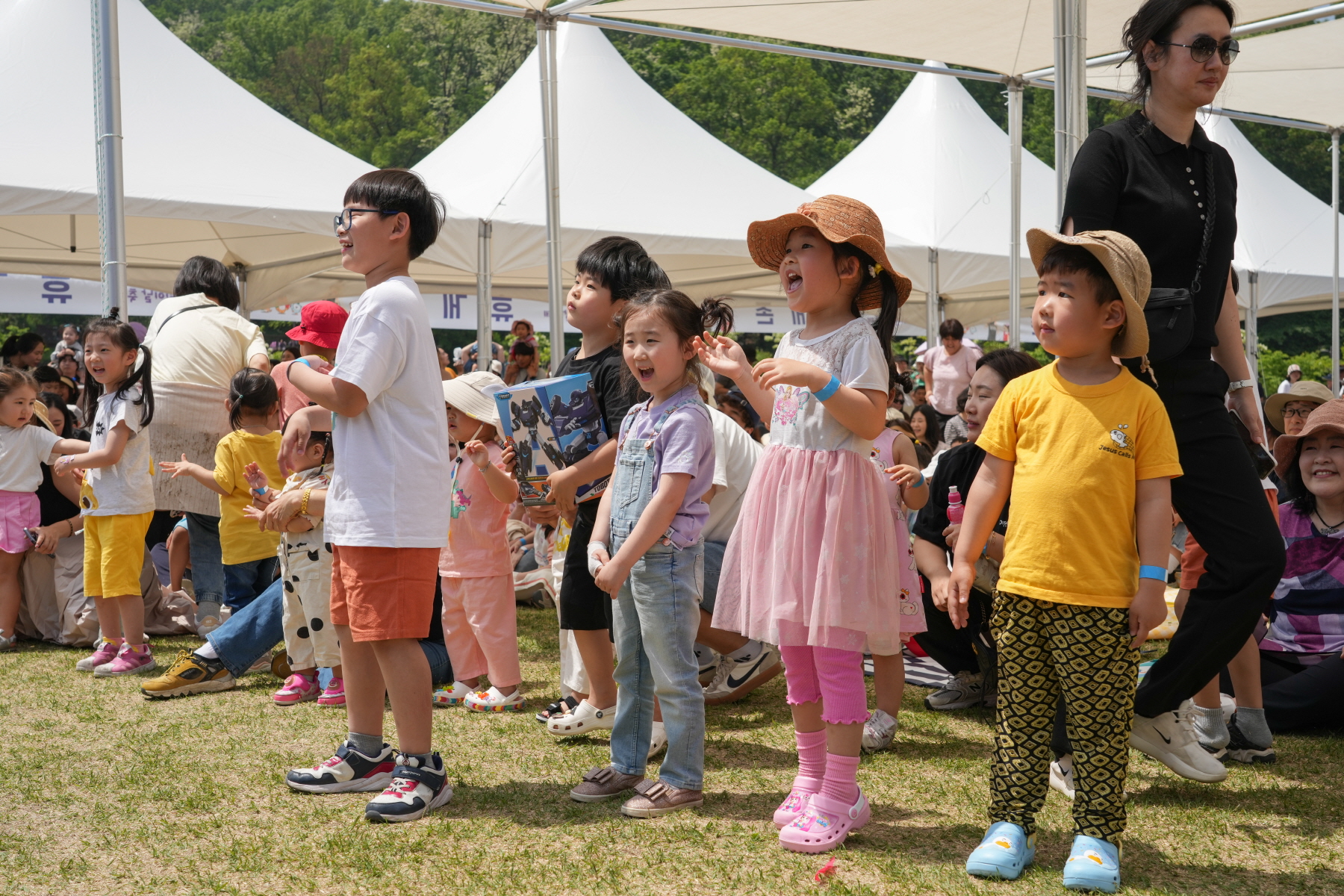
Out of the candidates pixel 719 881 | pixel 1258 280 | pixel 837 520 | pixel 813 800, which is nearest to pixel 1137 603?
pixel 837 520

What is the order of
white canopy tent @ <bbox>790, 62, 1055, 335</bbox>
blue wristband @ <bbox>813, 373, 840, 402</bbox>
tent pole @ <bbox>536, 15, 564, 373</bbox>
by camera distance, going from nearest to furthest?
blue wristband @ <bbox>813, 373, 840, 402</bbox> < tent pole @ <bbox>536, 15, 564, 373</bbox> < white canopy tent @ <bbox>790, 62, 1055, 335</bbox>

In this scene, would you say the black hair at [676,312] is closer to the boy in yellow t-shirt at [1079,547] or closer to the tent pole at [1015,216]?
the boy in yellow t-shirt at [1079,547]

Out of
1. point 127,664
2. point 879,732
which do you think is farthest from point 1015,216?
point 127,664

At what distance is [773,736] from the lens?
3.93m

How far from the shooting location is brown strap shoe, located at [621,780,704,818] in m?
3.00

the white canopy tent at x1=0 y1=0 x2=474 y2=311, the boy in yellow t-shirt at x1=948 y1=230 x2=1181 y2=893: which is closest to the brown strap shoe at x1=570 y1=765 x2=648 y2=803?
the boy in yellow t-shirt at x1=948 y1=230 x2=1181 y2=893

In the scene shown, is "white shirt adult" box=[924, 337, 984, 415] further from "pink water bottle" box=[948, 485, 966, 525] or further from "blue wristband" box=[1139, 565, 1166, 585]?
"blue wristband" box=[1139, 565, 1166, 585]

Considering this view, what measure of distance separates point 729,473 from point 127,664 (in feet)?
9.21

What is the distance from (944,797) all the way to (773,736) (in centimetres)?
84

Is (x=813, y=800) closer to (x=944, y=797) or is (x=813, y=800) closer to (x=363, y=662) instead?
(x=944, y=797)

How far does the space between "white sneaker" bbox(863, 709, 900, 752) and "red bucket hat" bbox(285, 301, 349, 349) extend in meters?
2.31

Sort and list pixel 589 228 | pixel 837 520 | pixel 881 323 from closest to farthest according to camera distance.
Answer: pixel 837 520
pixel 881 323
pixel 589 228

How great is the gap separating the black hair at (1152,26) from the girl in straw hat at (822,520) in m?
0.79

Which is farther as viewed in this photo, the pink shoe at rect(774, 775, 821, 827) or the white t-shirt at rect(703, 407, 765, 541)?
the white t-shirt at rect(703, 407, 765, 541)
